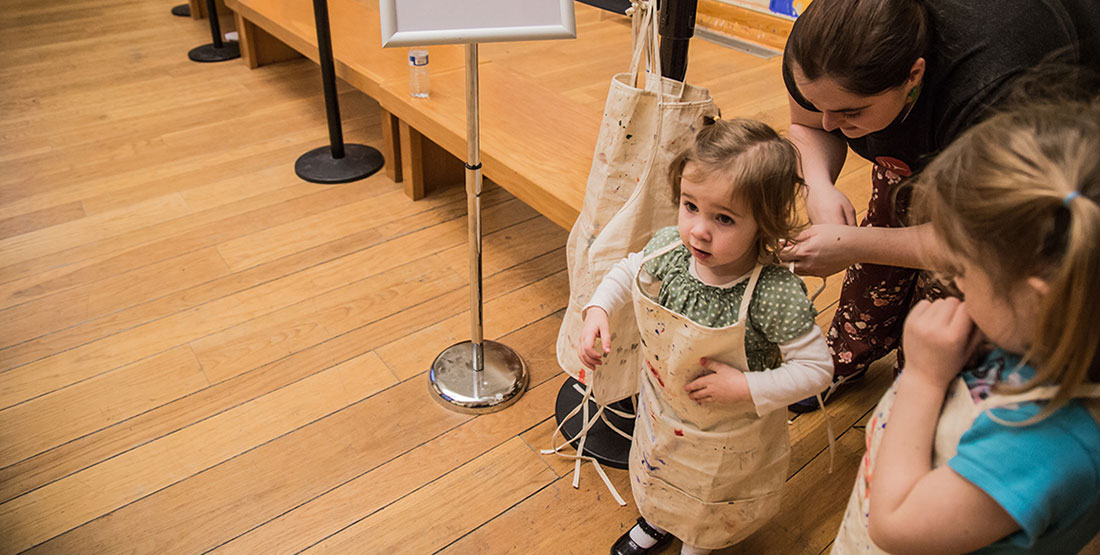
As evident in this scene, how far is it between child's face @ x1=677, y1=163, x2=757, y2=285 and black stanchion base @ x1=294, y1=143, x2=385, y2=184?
75.2 inches

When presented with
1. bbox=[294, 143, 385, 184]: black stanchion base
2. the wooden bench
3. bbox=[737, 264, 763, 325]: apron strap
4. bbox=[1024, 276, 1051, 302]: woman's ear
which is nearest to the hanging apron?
bbox=[737, 264, 763, 325]: apron strap

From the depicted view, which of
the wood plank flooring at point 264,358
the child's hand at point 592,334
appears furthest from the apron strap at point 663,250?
the wood plank flooring at point 264,358

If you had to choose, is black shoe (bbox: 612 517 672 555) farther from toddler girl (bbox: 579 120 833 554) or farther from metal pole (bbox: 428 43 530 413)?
metal pole (bbox: 428 43 530 413)

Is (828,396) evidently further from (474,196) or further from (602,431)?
(474,196)

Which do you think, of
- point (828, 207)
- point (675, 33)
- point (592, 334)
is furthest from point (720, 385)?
point (675, 33)

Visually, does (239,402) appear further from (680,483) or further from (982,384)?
(982,384)

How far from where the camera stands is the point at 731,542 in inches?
50.9

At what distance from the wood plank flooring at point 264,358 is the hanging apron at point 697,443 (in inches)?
8.2

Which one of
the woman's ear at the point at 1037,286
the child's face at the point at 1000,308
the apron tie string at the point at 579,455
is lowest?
the apron tie string at the point at 579,455

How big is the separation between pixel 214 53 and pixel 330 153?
1.40m

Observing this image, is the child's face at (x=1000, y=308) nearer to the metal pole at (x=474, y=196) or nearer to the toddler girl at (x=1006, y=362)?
the toddler girl at (x=1006, y=362)

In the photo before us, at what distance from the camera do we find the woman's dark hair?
1.01 metres

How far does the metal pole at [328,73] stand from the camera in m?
2.55

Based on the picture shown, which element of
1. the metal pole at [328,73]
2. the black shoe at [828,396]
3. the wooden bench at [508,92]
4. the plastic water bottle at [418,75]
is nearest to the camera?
the black shoe at [828,396]
